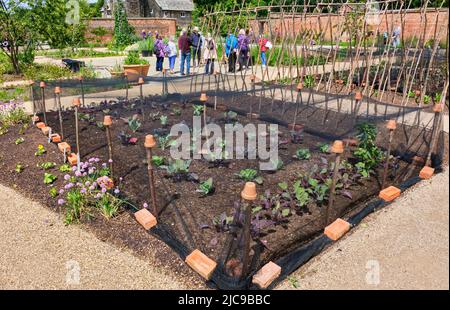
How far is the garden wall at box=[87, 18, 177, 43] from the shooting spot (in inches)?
1112

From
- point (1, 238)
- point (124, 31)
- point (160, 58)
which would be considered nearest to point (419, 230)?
point (1, 238)

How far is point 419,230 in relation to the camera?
290 cm

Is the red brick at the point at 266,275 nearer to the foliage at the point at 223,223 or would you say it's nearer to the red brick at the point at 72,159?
the foliage at the point at 223,223

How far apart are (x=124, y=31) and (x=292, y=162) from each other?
2461 cm

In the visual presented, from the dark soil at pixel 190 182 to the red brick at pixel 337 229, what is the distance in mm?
101

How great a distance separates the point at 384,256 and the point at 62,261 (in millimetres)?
2682

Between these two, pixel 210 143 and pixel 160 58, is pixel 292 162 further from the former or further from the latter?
pixel 160 58

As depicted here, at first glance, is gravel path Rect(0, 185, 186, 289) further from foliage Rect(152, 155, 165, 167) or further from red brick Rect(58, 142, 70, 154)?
red brick Rect(58, 142, 70, 154)

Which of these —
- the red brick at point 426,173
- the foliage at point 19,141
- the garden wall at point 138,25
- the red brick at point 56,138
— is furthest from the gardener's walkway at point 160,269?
the garden wall at point 138,25

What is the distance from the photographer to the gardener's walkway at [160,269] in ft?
7.91

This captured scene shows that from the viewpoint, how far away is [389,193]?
3.52 m

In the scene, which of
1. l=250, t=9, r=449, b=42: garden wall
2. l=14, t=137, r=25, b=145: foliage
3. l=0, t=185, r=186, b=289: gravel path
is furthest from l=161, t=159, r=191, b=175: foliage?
l=250, t=9, r=449, b=42: garden wall

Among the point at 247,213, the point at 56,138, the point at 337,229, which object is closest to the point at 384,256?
the point at 337,229

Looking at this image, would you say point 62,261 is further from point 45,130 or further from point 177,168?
point 45,130
